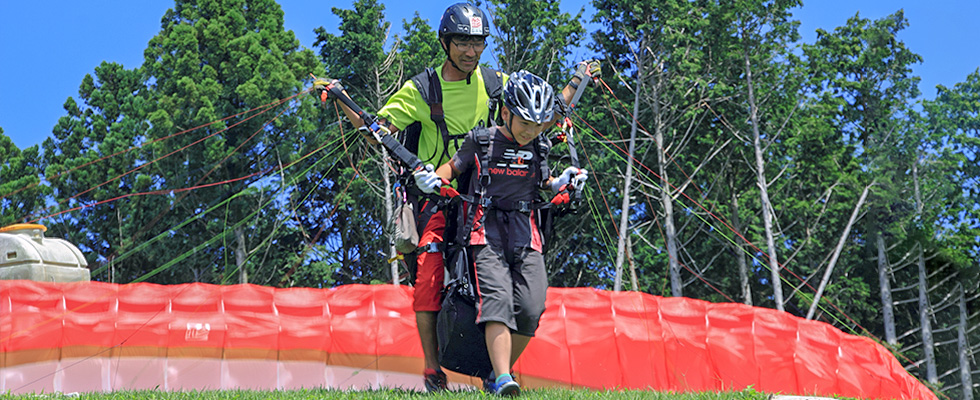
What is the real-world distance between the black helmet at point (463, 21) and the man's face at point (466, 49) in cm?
6

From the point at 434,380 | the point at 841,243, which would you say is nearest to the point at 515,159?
the point at 434,380

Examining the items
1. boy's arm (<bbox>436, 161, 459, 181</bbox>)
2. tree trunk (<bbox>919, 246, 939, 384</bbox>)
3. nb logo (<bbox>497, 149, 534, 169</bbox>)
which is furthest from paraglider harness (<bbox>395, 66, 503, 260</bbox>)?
tree trunk (<bbox>919, 246, 939, 384</bbox>)

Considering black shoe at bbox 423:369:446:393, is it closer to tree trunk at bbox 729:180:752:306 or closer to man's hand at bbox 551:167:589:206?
man's hand at bbox 551:167:589:206

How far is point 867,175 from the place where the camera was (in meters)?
31.4

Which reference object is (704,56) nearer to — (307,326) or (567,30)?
(567,30)

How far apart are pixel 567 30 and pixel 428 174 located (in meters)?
26.9

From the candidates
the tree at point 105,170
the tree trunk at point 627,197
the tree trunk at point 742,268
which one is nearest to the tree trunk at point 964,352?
the tree trunk at point 742,268

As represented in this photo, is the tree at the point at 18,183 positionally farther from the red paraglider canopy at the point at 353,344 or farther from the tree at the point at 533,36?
the red paraglider canopy at the point at 353,344

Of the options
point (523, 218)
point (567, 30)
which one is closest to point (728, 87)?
point (567, 30)

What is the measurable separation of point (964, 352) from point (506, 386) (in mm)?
30078

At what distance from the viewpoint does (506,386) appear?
16.6 ft

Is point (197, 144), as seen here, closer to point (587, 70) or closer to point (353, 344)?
point (353, 344)

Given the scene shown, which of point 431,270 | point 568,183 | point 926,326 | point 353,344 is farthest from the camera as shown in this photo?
point 926,326

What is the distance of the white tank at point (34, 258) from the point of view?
36.2 feet
